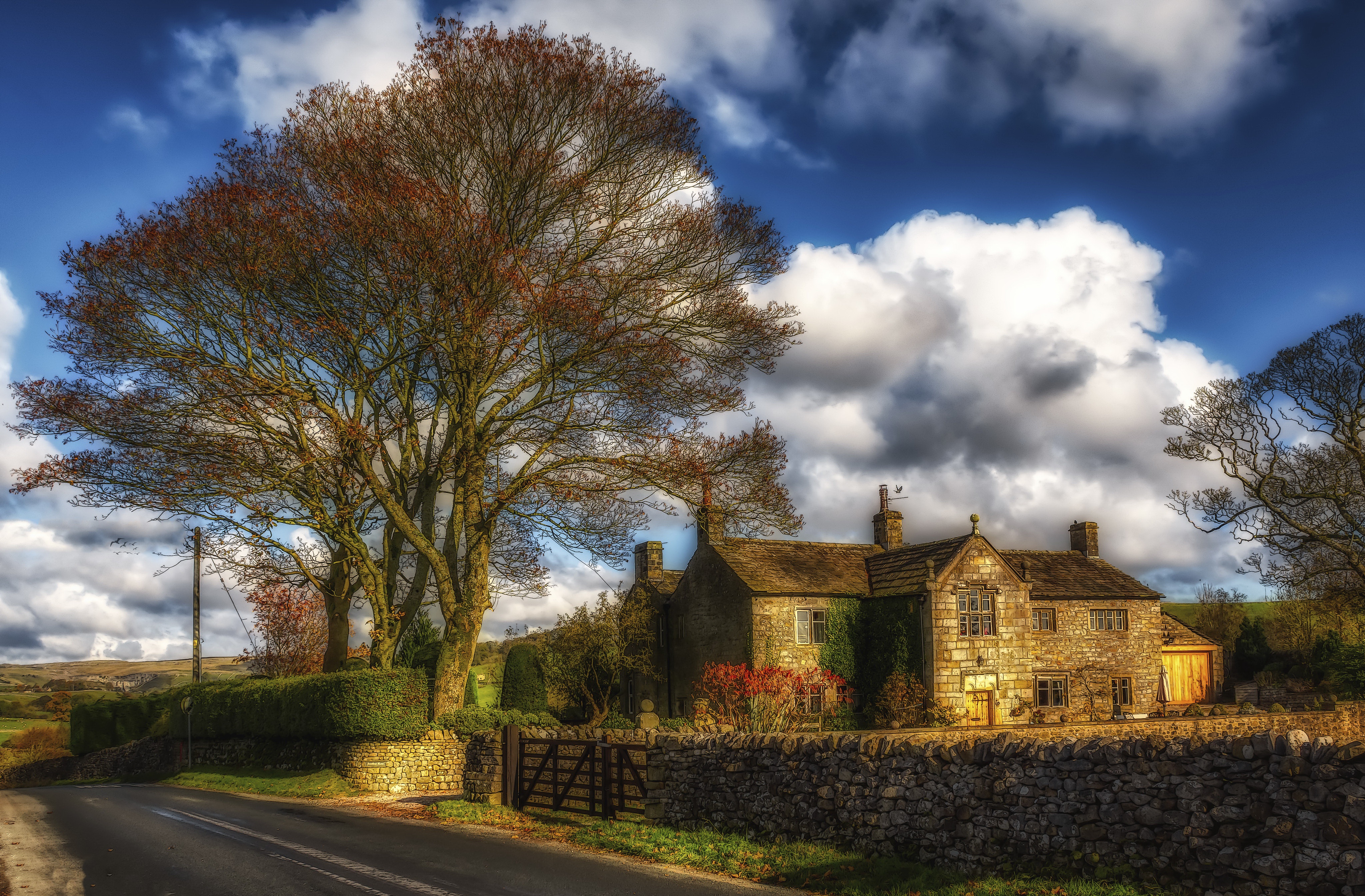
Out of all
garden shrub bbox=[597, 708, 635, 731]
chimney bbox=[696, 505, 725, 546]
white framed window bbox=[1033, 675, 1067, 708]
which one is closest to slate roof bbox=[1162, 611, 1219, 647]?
white framed window bbox=[1033, 675, 1067, 708]

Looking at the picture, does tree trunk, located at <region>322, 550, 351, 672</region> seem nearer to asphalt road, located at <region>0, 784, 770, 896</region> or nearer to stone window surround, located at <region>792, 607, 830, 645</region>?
asphalt road, located at <region>0, 784, 770, 896</region>

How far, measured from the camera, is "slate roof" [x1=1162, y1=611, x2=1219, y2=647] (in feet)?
155

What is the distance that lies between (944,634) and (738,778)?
2231 cm

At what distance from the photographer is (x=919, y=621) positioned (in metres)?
35.6

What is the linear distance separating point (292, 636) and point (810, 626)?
2741cm

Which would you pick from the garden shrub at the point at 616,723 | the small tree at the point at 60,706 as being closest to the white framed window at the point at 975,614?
the garden shrub at the point at 616,723

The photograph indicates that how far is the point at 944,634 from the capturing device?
114 feet

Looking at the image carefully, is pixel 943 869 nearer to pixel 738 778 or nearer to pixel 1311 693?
pixel 738 778

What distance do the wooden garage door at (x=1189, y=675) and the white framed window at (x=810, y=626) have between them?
66.5ft

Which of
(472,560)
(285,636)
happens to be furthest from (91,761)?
(472,560)

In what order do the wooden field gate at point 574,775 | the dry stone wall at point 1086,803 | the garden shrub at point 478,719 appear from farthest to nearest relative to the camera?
the garden shrub at point 478,719, the wooden field gate at point 574,775, the dry stone wall at point 1086,803

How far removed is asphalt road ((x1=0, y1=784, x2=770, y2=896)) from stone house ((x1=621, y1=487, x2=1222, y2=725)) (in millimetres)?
20205

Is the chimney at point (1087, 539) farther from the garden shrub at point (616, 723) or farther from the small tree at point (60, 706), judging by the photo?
the small tree at point (60, 706)

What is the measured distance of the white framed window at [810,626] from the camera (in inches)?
1446
